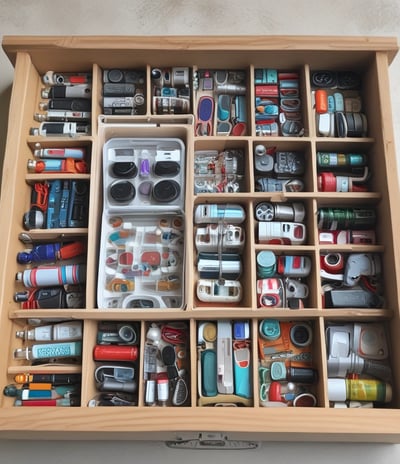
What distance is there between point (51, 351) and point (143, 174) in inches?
21.5

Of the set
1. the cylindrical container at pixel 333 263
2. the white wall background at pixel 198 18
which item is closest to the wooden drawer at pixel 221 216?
the cylindrical container at pixel 333 263

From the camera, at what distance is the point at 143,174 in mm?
1405

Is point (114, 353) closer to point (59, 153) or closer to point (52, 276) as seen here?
point (52, 276)

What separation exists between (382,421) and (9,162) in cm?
115

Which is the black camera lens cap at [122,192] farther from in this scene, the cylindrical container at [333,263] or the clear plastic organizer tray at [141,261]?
the cylindrical container at [333,263]

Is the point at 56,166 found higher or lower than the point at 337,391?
higher

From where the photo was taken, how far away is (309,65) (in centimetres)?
148

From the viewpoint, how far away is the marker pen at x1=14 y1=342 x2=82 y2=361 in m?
1.30

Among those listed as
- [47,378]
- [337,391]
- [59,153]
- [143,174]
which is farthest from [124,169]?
[337,391]

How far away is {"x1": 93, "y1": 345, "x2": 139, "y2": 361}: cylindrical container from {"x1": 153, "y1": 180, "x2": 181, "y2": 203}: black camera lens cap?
41cm

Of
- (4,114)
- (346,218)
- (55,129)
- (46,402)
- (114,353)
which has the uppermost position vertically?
(4,114)

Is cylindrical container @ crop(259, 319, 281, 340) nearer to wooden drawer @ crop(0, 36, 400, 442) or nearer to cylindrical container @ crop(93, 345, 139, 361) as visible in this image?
wooden drawer @ crop(0, 36, 400, 442)

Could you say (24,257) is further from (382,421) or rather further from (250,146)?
(382,421)

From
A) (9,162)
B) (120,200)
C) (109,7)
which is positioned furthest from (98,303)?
(109,7)
